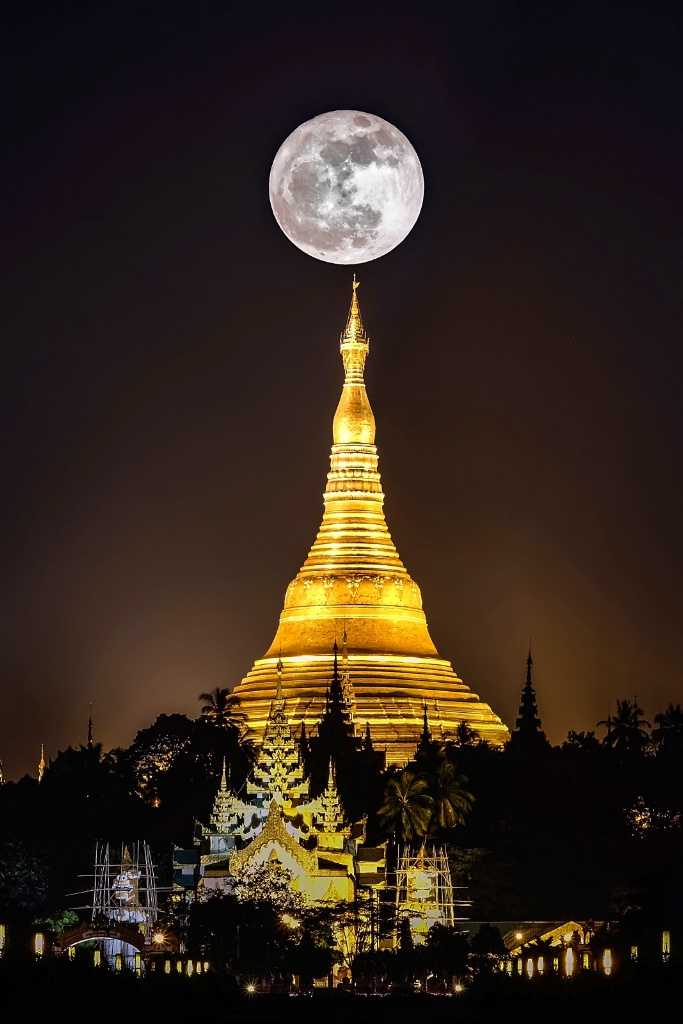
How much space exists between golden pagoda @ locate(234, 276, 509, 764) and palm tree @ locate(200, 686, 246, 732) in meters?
0.41

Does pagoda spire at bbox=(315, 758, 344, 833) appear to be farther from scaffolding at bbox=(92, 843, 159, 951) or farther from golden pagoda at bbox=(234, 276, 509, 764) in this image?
golden pagoda at bbox=(234, 276, 509, 764)

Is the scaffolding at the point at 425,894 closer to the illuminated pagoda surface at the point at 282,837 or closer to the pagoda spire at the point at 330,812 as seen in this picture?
the illuminated pagoda surface at the point at 282,837

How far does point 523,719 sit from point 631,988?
5620 cm

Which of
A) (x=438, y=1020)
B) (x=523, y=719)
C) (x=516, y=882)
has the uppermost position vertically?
(x=523, y=719)

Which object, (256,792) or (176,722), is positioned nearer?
(256,792)

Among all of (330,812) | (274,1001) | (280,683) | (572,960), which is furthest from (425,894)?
(280,683)

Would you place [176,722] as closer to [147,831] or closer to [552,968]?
[147,831]

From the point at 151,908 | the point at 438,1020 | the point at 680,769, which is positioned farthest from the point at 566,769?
the point at 438,1020

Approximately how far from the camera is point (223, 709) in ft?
452

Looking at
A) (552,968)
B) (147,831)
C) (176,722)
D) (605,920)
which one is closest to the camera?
(552,968)

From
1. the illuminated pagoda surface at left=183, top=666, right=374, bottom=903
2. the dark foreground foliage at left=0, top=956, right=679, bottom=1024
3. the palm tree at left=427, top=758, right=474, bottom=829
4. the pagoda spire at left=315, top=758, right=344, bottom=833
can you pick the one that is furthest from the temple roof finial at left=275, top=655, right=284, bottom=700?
the dark foreground foliage at left=0, top=956, right=679, bottom=1024

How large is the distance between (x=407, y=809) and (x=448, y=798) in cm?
155

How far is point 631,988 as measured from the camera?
8200 cm

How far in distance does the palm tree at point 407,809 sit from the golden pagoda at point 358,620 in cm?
1316
